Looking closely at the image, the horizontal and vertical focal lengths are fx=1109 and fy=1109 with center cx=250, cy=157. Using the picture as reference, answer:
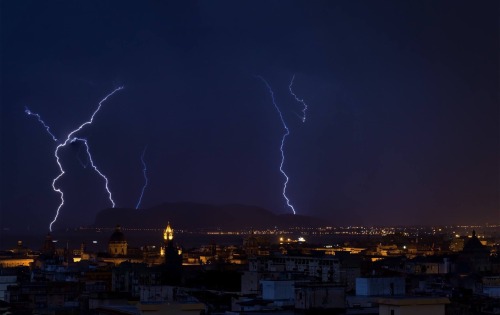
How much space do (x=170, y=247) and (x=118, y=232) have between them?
36519mm

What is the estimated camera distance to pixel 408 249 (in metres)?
129

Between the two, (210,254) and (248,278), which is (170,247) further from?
(210,254)

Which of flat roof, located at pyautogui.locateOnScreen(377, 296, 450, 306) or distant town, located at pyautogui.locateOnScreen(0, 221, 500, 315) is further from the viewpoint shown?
distant town, located at pyautogui.locateOnScreen(0, 221, 500, 315)

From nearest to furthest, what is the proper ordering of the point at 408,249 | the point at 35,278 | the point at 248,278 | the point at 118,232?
the point at 248,278, the point at 35,278, the point at 118,232, the point at 408,249

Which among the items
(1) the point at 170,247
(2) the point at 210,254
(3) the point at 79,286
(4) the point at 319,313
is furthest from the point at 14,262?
(4) the point at 319,313

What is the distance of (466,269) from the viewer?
76.1 metres

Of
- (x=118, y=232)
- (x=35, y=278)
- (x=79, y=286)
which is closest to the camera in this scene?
(x=79, y=286)

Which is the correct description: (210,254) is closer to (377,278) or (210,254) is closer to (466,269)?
(466,269)

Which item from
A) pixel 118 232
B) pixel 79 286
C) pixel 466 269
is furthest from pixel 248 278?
pixel 118 232

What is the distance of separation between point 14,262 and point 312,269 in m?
55.5

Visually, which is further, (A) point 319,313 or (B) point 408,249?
(B) point 408,249

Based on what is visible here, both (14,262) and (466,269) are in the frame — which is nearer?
(466,269)

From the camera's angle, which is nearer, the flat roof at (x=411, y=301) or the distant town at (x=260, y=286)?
the flat roof at (x=411, y=301)

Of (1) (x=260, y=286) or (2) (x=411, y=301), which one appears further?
(1) (x=260, y=286)
